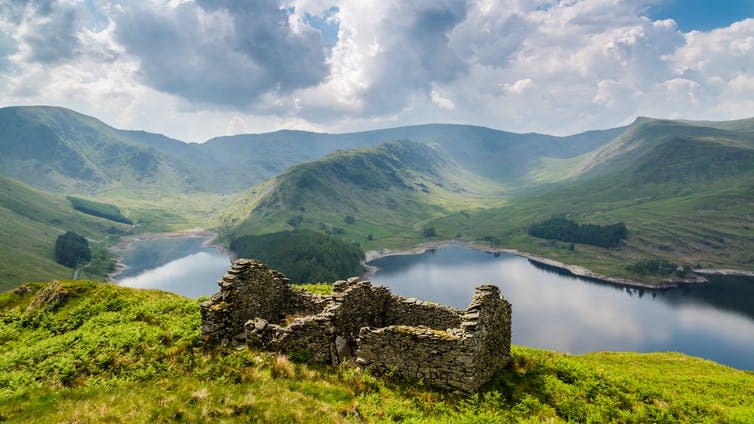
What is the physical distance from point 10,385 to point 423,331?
1650 cm

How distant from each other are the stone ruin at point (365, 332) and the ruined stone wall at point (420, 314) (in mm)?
60

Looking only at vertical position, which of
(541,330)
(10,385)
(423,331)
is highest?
(423,331)

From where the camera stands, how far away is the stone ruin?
52.9ft

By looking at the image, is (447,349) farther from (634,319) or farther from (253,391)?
(634,319)

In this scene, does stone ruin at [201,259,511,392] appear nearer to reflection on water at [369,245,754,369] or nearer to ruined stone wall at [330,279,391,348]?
ruined stone wall at [330,279,391,348]

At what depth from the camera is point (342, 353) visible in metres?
18.1

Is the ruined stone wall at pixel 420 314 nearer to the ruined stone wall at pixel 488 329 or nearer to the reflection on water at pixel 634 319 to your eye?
the ruined stone wall at pixel 488 329

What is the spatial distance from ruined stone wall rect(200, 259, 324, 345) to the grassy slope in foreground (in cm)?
120

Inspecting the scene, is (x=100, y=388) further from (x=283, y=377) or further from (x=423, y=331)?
(x=423, y=331)

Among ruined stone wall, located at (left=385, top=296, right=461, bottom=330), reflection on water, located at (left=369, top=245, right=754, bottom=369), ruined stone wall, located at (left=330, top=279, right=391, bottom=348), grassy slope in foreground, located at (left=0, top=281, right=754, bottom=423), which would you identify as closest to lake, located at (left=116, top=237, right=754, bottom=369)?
reflection on water, located at (left=369, top=245, right=754, bottom=369)

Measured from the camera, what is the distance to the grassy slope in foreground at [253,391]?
41.9 feet

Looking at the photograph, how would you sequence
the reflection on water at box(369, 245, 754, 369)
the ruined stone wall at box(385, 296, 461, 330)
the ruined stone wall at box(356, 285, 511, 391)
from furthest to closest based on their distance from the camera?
1. the reflection on water at box(369, 245, 754, 369)
2. the ruined stone wall at box(385, 296, 461, 330)
3. the ruined stone wall at box(356, 285, 511, 391)

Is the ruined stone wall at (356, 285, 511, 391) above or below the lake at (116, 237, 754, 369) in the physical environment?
above

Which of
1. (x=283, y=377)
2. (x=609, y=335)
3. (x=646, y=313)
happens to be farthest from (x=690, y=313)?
(x=283, y=377)
